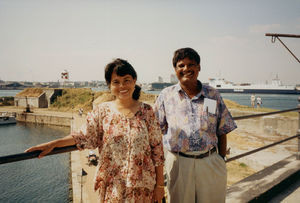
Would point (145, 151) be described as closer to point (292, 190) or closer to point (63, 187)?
point (292, 190)

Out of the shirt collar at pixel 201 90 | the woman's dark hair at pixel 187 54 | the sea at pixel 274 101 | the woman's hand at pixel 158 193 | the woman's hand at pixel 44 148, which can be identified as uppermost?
the woman's dark hair at pixel 187 54

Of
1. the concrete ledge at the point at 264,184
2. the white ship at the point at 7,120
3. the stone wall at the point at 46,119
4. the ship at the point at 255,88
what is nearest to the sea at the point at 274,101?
the ship at the point at 255,88

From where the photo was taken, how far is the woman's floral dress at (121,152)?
3.83 ft

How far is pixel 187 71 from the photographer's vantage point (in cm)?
167

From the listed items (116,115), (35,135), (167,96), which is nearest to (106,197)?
(116,115)

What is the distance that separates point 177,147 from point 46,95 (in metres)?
54.1

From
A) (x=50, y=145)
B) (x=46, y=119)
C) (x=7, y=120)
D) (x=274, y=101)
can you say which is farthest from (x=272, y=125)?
(x=274, y=101)

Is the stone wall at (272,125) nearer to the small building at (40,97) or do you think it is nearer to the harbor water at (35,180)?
the harbor water at (35,180)

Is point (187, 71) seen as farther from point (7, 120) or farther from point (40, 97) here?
point (40, 97)

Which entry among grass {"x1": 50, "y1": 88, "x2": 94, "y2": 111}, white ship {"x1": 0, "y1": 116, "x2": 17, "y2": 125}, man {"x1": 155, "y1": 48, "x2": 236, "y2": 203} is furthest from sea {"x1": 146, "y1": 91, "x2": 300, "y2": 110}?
white ship {"x1": 0, "y1": 116, "x2": 17, "y2": 125}

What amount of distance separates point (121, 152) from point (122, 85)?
42cm

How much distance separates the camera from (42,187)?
1722 cm

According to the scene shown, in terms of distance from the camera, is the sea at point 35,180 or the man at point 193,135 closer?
the man at point 193,135

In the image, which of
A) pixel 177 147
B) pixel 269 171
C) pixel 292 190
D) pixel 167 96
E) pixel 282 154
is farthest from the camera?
pixel 282 154
